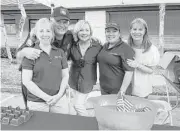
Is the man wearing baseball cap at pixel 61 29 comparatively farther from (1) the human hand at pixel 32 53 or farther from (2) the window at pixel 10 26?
(2) the window at pixel 10 26

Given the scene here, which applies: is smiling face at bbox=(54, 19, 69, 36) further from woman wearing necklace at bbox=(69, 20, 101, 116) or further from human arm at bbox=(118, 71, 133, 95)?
human arm at bbox=(118, 71, 133, 95)

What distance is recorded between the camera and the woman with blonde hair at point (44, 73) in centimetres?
192

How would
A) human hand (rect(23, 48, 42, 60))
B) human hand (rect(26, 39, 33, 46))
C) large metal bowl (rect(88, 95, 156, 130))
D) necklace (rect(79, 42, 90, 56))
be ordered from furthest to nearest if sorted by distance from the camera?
necklace (rect(79, 42, 90, 56)), human hand (rect(26, 39, 33, 46)), human hand (rect(23, 48, 42, 60)), large metal bowl (rect(88, 95, 156, 130))

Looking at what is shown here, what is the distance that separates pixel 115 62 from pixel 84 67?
42 cm

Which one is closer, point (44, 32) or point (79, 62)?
point (44, 32)

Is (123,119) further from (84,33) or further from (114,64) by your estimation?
(84,33)

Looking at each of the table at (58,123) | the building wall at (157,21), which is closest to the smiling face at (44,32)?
the table at (58,123)

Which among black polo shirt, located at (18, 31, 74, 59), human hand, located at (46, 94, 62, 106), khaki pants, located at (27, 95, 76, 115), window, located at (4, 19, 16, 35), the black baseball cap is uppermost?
window, located at (4, 19, 16, 35)

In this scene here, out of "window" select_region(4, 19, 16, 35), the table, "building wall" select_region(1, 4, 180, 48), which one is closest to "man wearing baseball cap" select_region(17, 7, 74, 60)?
the table

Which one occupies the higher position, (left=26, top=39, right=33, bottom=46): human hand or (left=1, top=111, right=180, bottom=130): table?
(left=26, top=39, right=33, bottom=46): human hand

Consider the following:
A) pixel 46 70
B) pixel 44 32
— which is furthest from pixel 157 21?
pixel 46 70

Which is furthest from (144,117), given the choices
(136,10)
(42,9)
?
(42,9)

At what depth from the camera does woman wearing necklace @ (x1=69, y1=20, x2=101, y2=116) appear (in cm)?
244

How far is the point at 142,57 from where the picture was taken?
2357mm
